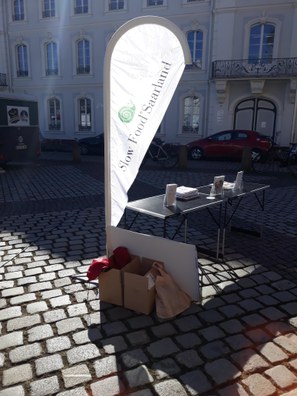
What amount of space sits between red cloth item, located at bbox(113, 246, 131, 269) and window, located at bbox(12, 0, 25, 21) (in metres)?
24.6

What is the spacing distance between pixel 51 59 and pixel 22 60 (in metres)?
2.24

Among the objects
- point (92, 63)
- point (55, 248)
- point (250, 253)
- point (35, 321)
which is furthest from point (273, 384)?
point (92, 63)

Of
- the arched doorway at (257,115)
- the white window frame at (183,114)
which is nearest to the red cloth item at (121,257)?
the arched doorway at (257,115)

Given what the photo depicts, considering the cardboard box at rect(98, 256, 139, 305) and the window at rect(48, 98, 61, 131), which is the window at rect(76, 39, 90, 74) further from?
the cardboard box at rect(98, 256, 139, 305)

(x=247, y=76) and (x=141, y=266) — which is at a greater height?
(x=247, y=76)

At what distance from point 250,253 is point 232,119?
51.6 ft

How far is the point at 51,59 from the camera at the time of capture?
2334cm

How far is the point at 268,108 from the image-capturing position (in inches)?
747

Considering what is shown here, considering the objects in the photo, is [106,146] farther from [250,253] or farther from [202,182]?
[202,182]

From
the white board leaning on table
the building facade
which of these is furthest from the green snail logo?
the building facade

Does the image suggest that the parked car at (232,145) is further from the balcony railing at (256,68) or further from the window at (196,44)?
the window at (196,44)

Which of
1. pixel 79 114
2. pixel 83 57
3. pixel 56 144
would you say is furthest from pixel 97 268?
pixel 83 57

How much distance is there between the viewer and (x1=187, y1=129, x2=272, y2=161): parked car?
15578 mm

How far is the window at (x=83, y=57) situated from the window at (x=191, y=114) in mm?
6876
